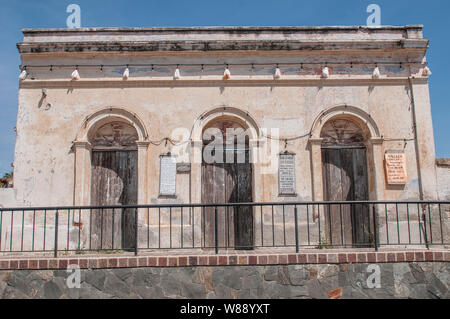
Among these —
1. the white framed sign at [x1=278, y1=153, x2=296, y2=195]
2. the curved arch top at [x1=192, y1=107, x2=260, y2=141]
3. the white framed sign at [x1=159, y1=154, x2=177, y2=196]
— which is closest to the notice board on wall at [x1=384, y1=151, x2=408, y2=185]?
the white framed sign at [x1=278, y1=153, x2=296, y2=195]

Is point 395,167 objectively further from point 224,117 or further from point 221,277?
point 221,277

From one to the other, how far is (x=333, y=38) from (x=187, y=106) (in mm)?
4099

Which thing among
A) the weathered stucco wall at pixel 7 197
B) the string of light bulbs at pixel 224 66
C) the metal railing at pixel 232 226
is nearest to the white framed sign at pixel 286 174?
the metal railing at pixel 232 226

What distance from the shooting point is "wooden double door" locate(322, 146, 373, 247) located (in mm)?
10422

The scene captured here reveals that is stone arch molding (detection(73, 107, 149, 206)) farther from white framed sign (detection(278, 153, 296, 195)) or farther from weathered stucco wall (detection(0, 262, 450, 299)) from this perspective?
weathered stucco wall (detection(0, 262, 450, 299))

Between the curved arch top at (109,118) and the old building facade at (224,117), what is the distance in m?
0.02

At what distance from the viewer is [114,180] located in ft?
35.0

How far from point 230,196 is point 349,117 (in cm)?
354

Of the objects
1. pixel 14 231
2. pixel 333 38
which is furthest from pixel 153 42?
pixel 14 231

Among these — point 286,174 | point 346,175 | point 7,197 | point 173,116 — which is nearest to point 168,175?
point 173,116

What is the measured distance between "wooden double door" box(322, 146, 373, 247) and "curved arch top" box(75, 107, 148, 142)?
4.57 metres

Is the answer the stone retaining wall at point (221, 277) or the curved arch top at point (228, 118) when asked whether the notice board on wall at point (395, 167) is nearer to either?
the curved arch top at point (228, 118)

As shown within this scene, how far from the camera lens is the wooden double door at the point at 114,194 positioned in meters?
10.5
